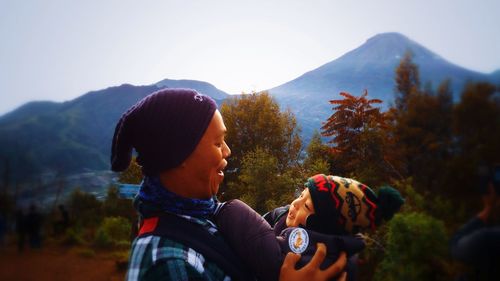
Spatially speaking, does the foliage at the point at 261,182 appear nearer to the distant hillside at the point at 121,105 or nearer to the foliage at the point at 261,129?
the foliage at the point at 261,129

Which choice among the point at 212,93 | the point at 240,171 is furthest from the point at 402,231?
the point at 212,93


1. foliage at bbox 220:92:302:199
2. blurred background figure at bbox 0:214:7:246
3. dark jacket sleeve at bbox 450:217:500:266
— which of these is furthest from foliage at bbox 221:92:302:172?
blurred background figure at bbox 0:214:7:246

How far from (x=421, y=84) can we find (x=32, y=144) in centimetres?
188

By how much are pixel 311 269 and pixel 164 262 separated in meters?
0.38

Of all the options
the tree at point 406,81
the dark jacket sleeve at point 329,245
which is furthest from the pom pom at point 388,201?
the tree at point 406,81

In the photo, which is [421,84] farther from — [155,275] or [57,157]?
[57,157]

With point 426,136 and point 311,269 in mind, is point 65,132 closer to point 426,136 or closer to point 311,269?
point 311,269

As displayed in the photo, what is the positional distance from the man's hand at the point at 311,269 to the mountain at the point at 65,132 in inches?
49.0

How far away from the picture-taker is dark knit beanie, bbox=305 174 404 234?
87 centimetres

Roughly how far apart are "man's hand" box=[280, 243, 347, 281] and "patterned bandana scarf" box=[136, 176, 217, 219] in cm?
29

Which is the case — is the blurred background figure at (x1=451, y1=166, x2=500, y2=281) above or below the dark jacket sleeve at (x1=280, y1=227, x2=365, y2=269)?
above

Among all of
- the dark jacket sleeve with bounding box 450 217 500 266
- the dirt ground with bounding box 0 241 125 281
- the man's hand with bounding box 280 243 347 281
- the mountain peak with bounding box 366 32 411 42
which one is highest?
the mountain peak with bounding box 366 32 411 42

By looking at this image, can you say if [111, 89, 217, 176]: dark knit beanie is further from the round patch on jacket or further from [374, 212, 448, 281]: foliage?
[374, 212, 448, 281]: foliage

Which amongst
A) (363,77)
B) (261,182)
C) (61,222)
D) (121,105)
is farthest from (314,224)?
(121,105)
